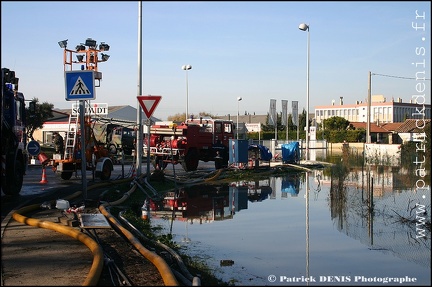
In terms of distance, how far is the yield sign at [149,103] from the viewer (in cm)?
1518

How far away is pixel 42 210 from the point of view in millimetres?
12328

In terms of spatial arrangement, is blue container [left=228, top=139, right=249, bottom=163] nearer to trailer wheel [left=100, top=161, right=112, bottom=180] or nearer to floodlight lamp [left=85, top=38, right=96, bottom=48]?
trailer wheel [left=100, top=161, right=112, bottom=180]

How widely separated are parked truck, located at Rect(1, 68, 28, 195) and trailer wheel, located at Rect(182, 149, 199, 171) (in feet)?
35.4

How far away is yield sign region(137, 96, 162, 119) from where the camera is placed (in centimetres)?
1518

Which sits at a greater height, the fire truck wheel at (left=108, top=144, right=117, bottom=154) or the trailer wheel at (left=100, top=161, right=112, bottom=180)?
the fire truck wheel at (left=108, top=144, right=117, bottom=154)

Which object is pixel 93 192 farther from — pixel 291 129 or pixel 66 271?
pixel 291 129

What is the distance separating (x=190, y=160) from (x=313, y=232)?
16248mm

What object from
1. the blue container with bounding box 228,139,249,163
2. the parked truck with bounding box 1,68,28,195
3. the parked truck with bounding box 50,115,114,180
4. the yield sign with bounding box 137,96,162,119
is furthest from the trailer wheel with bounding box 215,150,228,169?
the parked truck with bounding box 1,68,28,195

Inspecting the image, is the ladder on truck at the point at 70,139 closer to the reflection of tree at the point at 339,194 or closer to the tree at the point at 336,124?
the reflection of tree at the point at 339,194

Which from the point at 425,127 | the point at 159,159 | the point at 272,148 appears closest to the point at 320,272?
the point at 425,127

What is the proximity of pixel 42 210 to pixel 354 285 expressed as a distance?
7997 millimetres

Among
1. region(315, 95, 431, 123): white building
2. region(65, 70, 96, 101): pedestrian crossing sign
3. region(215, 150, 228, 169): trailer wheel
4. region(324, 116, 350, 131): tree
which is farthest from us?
region(315, 95, 431, 123): white building

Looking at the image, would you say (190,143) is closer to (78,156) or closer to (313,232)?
(78,156)

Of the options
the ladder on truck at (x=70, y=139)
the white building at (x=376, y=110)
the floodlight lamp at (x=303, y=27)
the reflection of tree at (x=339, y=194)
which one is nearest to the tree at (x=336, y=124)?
the white building at (x=376, y=110)
